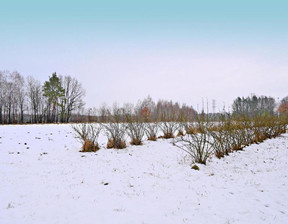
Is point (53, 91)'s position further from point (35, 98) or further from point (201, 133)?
point (201, 133)

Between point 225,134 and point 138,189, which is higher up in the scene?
point 225,134

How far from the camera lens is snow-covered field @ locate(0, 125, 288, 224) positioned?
3.05m

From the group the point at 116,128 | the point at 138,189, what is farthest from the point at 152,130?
the point at 138,189

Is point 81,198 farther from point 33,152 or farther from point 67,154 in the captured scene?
point 33,152

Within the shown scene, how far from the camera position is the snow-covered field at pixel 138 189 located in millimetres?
3047

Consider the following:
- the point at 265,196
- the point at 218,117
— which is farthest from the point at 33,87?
the point at 265,196

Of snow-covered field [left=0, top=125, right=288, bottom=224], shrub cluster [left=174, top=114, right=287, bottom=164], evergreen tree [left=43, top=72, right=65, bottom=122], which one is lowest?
snow-covered field [left=0, top=125, right=288, bottom=224]

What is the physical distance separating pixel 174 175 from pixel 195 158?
159cm

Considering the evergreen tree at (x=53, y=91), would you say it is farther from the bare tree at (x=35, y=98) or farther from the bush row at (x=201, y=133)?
the bush row at (x=201, y=133)

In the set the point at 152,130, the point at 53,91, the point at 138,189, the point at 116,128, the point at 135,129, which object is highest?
the point at 53,91

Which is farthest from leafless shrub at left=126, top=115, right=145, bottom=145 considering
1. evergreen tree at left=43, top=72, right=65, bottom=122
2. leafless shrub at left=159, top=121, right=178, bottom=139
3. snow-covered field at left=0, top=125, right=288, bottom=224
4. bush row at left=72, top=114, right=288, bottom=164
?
evergreen tree at left=43, top=72, right=65, bottom=122

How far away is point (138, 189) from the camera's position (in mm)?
4289

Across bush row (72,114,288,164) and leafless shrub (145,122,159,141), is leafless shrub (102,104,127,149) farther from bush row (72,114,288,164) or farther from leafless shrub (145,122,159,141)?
leafless shrub (145,122,159,141)

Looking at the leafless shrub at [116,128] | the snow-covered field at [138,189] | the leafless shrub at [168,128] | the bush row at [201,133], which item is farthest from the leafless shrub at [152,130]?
the snow-covered field at [138,189]
